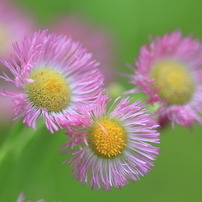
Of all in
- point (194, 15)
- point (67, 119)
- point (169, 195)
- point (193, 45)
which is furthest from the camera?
point (194, 15)

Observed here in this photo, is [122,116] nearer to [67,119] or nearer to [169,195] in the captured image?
[67,119]

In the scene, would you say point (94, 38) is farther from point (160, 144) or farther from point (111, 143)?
point (111, 143)

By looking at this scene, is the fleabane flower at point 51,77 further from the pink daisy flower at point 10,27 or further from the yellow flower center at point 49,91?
the pink daisy flower at point 10,27

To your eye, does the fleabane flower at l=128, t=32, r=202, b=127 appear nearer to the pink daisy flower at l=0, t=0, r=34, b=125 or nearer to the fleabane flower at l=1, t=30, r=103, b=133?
the fleabane flower at l=1, t=30, r=103, b=133

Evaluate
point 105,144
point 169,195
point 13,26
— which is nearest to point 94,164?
point 105,144

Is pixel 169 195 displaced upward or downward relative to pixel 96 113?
upward

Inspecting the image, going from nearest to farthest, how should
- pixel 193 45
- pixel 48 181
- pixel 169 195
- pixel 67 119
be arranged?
1. pixel 67 119
2. pixel 193 45
3. pixel 48 181
4. pixel 169 195

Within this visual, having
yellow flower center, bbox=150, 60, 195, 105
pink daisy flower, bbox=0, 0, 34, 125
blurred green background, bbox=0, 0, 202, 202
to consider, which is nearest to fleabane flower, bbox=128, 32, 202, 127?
yellow flower center, bbox=150, 60, 195, 105
